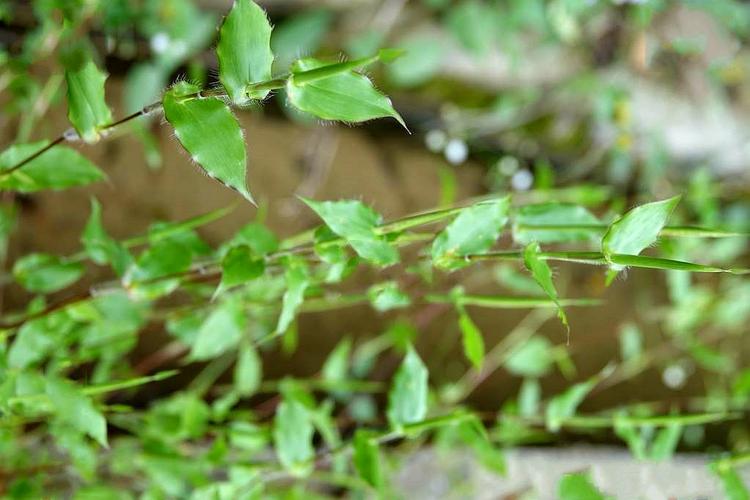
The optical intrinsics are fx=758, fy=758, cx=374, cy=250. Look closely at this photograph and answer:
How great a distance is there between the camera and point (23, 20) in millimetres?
1321

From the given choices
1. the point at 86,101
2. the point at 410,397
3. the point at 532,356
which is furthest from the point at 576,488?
the point at 532,356

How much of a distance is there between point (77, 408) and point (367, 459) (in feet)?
0.92

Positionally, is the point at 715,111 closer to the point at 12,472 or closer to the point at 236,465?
the point at 236,465

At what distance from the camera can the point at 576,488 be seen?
2.25 ft

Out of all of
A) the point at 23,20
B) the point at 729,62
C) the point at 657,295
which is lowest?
the point at 657,295

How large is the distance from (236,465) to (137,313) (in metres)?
0.21

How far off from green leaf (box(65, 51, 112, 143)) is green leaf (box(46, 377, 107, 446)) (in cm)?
24

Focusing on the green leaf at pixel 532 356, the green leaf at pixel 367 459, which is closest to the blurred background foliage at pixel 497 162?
the green leaf at pixel 532 356

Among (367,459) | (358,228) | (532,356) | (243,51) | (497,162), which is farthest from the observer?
(497,162)

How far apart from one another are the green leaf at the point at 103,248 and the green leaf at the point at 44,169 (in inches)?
2.5

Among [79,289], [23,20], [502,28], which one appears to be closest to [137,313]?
[79,289]

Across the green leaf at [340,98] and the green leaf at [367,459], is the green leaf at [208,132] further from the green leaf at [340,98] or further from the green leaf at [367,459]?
the green leaf at [367,459]

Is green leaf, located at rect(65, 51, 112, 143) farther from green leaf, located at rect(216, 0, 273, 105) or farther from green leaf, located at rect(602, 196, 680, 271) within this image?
green leaf, located at rect(602, 196, 680, 271)

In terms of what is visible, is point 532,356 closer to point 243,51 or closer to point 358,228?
point 358,228
